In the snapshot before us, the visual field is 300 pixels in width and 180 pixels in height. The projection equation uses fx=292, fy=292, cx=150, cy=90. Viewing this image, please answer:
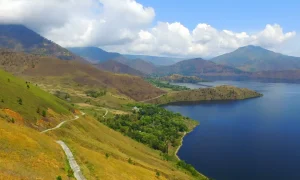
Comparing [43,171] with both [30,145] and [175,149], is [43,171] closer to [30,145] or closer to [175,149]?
[30,145]

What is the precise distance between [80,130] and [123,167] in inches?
1405

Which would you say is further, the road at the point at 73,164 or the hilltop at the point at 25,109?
the hilltop at the point at 25,109

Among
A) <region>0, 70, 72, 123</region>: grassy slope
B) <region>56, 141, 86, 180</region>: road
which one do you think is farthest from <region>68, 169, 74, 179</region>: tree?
<region>0, 70, 72, 123</region>: grassy slope

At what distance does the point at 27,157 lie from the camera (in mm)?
48969

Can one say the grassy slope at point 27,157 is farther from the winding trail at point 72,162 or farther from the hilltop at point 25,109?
the hilltop at point 25,109

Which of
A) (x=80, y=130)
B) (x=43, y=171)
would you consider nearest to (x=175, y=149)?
(x=80, y=130)

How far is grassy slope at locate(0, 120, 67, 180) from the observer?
41.8 meters

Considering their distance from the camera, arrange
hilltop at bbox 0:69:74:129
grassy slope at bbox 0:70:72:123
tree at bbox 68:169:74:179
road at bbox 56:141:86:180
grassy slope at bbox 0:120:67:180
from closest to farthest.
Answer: grassy slope at bbox 0:120:67:180, tree at bbox 68:169:74:179, road at bbox 56:141:86:180, hilltop at bbox 0:69:74:129, grassy slope at bbox 0:70:72:123

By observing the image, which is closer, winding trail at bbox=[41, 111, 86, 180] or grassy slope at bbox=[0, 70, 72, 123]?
winding trail at bbox=[41, 111, 86, 180]

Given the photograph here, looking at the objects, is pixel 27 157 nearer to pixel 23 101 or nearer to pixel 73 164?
pixel 73 164

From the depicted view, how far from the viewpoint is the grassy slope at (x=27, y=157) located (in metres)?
41.8

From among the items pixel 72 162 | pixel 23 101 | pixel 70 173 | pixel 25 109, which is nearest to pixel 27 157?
pixel 70 173

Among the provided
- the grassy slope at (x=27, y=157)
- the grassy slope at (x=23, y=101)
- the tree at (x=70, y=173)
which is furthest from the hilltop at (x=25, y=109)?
the tree at (x=70, y=173)

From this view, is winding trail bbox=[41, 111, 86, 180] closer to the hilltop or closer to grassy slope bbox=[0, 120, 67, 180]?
grassy slope bbox=[0, 120, 67, 180]
